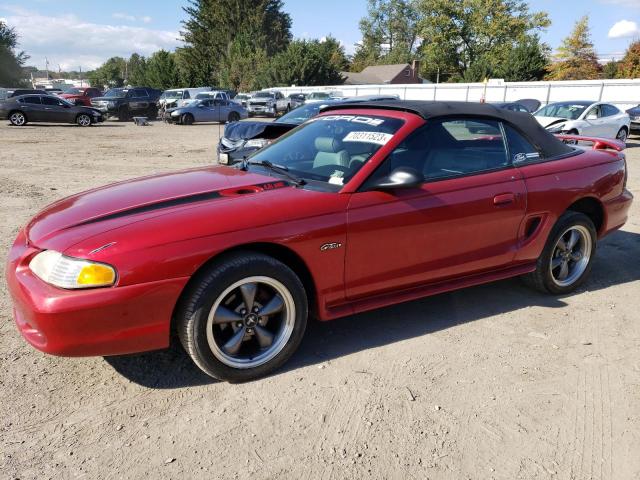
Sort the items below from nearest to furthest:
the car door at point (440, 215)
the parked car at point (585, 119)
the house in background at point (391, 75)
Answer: the car door at point (440, 215) < the parked car at point (585, 119) < the house in background at point (391, 75)

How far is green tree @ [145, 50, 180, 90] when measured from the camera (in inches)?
2285

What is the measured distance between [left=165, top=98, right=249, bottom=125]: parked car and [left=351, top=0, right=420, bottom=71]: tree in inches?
2690

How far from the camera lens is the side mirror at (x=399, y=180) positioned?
3.11m

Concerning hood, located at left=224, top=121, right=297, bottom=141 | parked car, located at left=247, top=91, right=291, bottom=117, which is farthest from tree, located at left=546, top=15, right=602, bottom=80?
hood, located at left=224, top=121, right=297, bottom=141

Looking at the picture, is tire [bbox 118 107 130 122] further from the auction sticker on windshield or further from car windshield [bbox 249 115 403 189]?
the auction sticker on windshield

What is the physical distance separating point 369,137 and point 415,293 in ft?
3.66

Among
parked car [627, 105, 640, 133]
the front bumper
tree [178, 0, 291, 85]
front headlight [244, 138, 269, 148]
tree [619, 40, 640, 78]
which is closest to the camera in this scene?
the front bumper

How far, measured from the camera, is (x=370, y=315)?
3.93 m

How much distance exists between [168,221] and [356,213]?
1.10 m

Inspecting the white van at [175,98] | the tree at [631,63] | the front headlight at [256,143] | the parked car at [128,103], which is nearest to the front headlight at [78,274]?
the front headlight at [256,143]

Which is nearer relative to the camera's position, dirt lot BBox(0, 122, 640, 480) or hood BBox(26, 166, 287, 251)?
dirt lot BBox(0, 122, 640, 480)

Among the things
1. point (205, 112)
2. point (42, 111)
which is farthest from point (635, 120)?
point (42, 111)

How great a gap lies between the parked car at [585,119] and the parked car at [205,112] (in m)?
16.5

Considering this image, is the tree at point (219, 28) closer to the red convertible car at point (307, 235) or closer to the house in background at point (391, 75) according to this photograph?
the house in background at point (391, 75)
